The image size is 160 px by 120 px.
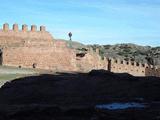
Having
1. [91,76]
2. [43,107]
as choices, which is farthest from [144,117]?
[91,76]

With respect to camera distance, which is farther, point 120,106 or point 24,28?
point 24,28

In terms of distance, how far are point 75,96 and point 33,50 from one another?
146 ft

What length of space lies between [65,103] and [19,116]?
4.23ft

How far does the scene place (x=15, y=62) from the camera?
177ft

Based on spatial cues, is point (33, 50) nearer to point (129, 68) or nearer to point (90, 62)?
point (90, 62)

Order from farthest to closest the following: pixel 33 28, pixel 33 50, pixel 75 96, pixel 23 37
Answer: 1. pixel 33 28
2. pixel 33 50
3. pixel 23 37
4. pixel 75 96

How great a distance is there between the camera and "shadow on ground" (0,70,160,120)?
9305 millimetres

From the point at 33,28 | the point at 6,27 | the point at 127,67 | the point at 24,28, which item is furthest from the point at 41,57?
the point at 127,67

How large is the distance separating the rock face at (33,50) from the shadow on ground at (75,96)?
40423 mm

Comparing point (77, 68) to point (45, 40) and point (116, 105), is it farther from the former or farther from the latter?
point (116, 105)

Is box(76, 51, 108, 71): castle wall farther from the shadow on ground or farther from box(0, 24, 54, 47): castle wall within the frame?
the shadow on ground

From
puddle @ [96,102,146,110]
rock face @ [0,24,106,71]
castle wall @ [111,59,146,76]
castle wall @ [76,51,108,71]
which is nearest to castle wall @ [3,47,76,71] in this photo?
rock face @ [0,24,106,71]

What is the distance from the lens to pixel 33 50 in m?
55.5

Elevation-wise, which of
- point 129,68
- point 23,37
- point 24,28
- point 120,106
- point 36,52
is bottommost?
point 129,68
